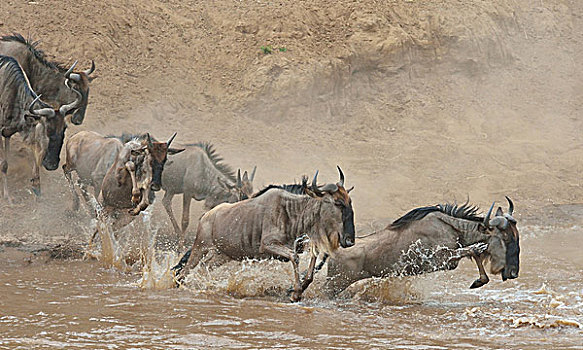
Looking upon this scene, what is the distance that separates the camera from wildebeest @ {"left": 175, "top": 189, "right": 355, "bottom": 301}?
7.26m

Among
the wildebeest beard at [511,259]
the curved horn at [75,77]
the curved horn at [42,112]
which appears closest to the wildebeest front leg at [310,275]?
the wildebeest beard at [511,259]

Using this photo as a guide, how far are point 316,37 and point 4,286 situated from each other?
960 centimetres

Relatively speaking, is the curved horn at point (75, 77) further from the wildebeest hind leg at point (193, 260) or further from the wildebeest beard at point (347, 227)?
the wildebeest beard at point (347, 227)

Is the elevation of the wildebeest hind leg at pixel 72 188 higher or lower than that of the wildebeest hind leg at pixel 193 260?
higher

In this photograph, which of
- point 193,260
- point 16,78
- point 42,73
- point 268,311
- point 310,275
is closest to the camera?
point 268,311

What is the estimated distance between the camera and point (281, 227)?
24.4 ft

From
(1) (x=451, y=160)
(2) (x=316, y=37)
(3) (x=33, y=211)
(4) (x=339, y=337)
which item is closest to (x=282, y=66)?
(2) (x=316, y=37)

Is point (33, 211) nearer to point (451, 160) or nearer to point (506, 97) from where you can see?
point (451, 160)

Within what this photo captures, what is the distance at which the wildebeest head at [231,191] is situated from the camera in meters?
10.0

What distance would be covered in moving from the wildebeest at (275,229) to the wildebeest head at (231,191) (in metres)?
2.09

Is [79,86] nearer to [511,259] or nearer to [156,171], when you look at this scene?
[156,171]

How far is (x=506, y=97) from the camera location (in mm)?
16328

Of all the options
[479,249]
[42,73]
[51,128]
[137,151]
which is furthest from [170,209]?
[479,249]

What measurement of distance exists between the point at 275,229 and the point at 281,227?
59 millimetres
